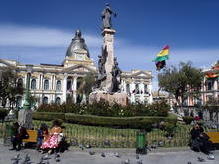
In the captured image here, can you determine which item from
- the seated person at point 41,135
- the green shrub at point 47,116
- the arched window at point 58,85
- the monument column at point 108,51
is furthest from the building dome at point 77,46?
the seated person at point 41,135

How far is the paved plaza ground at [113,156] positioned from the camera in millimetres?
8992

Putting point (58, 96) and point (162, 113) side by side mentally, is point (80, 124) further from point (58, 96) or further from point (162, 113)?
point (58, 96)

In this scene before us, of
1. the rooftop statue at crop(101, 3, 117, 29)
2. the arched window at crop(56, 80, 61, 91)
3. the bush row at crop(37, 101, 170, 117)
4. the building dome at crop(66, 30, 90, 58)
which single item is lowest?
the bush row at crop(37, 101, 170, 117)

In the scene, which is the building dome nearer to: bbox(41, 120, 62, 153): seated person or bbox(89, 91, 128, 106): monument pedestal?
bbox(89, 91, 128, 106): monument pedestal

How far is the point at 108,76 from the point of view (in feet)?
66.5

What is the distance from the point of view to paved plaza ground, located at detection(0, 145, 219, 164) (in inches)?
354

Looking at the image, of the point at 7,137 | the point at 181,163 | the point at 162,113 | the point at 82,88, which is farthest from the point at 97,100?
the point at 82,88

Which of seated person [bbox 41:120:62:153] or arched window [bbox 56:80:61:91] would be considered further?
arched window [bbox 56:80:61:91]

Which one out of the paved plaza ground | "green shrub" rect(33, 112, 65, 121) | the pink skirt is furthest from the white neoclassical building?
the pink skirt

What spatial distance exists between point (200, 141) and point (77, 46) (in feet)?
232

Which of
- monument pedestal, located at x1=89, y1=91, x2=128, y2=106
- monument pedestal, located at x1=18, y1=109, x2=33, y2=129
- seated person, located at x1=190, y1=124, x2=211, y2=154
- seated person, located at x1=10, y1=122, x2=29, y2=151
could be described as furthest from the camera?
monument pedestal, located at x1=89, y1=91, x2=128, y2=106

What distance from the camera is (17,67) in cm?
6406

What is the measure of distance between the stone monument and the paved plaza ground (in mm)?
8827

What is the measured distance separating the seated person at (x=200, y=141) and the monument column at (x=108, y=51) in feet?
32.1
